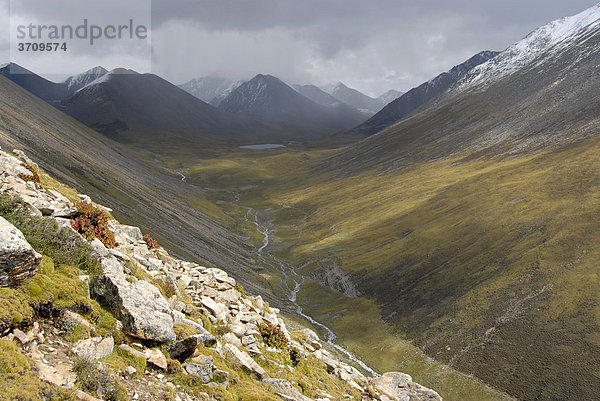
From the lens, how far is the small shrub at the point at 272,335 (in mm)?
20375

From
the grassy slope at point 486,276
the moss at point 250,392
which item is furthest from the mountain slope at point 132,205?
the moss at point 250,392

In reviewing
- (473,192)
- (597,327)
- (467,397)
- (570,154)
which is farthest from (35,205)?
(570,154)

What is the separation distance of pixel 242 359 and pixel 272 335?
4.42 m

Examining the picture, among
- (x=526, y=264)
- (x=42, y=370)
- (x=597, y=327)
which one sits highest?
(x=42, y=370)

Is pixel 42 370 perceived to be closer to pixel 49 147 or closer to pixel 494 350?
pixel 494 350

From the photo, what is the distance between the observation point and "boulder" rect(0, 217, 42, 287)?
10.8 meters

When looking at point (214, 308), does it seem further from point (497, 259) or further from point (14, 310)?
point (497, 259)

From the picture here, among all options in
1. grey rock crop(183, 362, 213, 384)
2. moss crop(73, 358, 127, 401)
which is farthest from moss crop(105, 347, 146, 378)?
grey rock crop(183, 362, 213, 384)

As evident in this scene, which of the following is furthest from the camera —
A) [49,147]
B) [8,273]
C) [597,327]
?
[49,147]

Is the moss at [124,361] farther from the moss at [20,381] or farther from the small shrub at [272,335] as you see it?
the small shrub at [272,335]

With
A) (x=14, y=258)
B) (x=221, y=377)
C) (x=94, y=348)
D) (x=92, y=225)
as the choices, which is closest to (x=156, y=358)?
(x=94, y=348)

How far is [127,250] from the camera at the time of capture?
62.1 feet

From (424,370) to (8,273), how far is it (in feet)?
247

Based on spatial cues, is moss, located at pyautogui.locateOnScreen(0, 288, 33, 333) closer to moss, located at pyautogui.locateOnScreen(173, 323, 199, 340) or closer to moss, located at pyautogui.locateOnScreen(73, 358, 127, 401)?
moss, located at pyautogui.locateOnScreen(73, 358, 127, 401)
